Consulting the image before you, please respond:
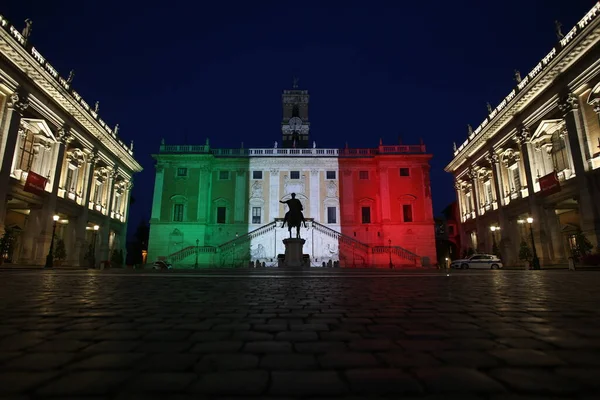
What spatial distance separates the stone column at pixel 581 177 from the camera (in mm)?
19812

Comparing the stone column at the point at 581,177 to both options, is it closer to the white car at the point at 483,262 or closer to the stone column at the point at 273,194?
the white car at the point at 483,262

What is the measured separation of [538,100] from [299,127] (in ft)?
104

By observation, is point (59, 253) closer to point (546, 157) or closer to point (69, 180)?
point (69, 180)

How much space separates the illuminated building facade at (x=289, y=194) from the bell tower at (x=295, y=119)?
9.32 meters

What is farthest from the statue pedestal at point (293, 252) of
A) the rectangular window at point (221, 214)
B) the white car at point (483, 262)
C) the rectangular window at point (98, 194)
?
the rectangular window at point (98, 194)

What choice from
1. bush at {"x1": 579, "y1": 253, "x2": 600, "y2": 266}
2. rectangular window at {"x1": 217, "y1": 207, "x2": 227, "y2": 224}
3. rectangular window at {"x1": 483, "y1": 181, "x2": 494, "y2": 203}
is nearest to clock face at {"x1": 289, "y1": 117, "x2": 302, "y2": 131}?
rectangular window at {"x1": 217, "y1": 207, "x2": 227, "y2": 224}

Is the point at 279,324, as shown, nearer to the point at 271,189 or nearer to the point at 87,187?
the point at 87,187

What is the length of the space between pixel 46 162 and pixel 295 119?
33170 millimetres

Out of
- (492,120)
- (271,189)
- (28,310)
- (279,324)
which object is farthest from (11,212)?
(492,120)

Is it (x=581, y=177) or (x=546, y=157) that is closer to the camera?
(x=581, y=177)

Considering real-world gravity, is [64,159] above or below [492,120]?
below

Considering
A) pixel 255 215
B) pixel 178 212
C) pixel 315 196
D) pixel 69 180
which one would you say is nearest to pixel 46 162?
pixel 69 180

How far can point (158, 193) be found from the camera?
132 ft

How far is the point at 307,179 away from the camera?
4169 centimetres
